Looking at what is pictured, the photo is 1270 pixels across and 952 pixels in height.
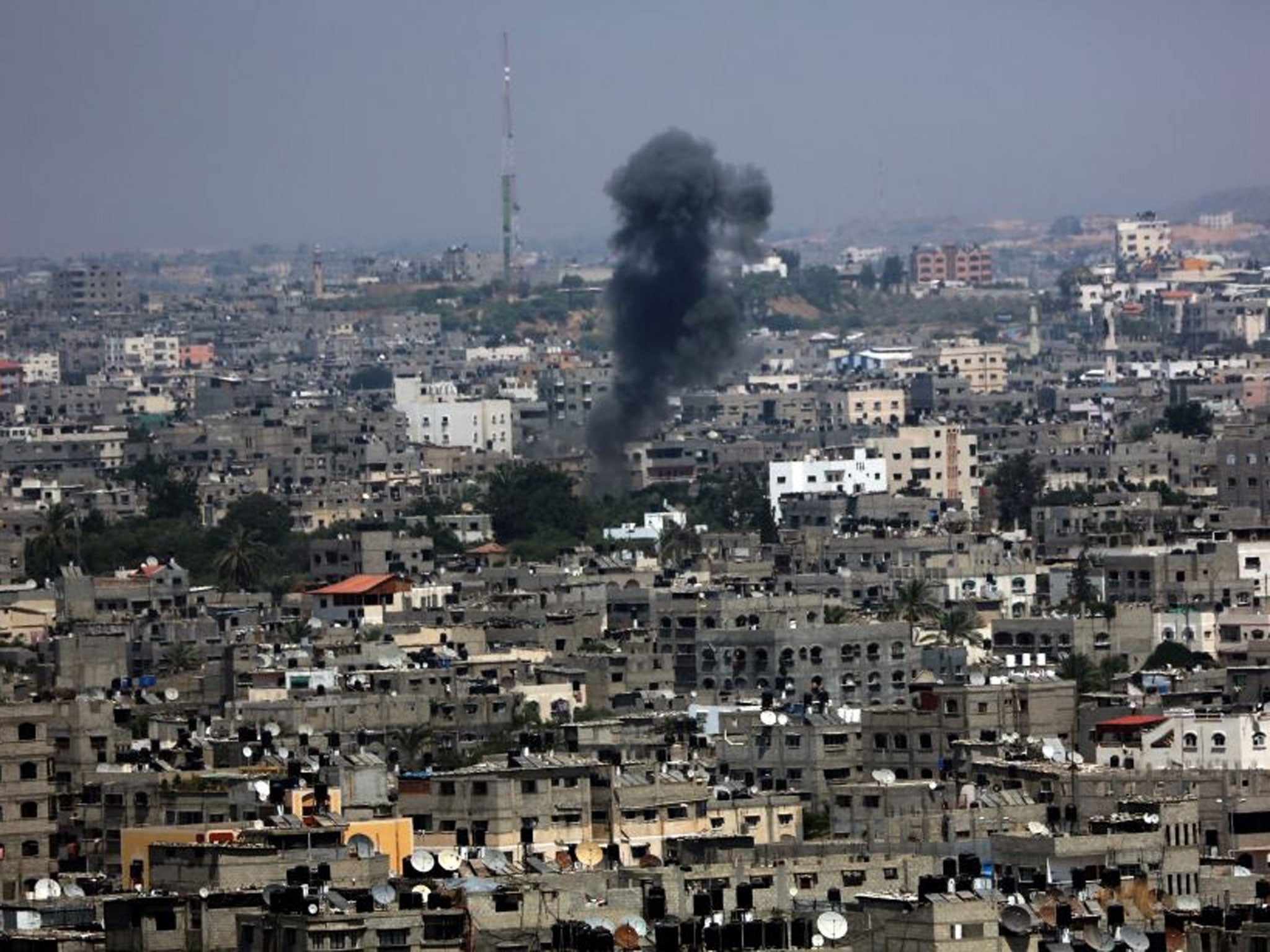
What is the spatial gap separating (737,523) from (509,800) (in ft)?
256

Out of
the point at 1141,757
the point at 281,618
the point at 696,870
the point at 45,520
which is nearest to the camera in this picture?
the point at 696,870

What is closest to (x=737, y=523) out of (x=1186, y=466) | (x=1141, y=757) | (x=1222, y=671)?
(x=1186, y=466)

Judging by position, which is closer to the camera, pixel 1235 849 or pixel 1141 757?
pixel 1235 849

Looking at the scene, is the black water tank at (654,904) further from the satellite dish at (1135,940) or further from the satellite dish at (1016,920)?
the satellite dish at (1135,940)

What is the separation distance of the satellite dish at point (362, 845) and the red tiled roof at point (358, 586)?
54706mm

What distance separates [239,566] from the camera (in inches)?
4815

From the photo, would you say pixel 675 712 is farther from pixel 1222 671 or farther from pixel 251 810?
pixel 251 810

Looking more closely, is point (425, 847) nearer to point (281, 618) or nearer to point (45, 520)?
point (281, 618)

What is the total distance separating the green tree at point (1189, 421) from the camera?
534 feet

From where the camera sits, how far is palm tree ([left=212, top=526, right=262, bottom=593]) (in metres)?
122

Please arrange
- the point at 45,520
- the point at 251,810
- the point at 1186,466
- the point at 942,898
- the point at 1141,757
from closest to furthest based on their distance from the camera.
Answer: the point at 942,898, the point at 251,810, the point at 1141,757, the point at 45,520, the point at 1186,466

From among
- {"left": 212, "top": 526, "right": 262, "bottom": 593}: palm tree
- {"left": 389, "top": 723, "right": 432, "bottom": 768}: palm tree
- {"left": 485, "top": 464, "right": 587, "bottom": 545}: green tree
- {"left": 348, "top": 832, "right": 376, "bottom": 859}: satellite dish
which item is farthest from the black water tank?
{"left": 485, "top": 464, "right": 587, "bottom": 545}: green tree

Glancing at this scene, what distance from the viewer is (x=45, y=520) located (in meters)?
137

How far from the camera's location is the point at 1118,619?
98.1 meters
